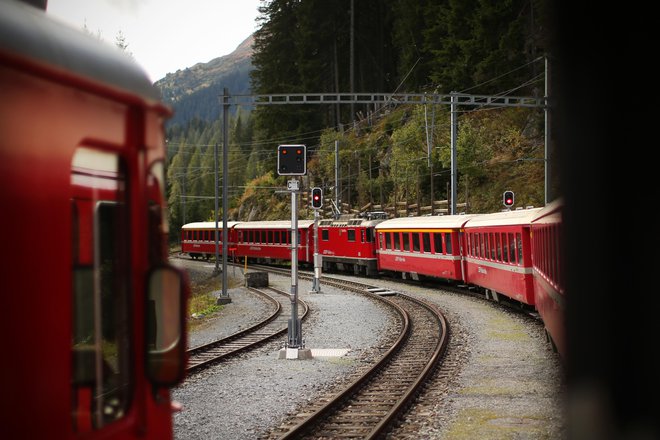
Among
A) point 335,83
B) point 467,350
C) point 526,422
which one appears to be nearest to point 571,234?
point 526,422

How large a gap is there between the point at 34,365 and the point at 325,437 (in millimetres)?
7123

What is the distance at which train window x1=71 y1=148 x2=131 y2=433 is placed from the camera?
253cm

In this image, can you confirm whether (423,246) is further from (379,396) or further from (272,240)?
(272,240)

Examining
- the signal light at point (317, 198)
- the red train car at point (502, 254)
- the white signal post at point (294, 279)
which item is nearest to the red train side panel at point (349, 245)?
the red train car at point (502, 254)

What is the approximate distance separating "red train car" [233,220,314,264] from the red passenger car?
3.09 feet

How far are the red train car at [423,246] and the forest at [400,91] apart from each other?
25.6 ft

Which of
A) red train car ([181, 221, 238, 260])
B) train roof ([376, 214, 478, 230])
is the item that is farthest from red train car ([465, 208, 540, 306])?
red train car ([181, 221, 238, 260])

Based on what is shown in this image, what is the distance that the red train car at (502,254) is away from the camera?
18.4m

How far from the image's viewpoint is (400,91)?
6769cm

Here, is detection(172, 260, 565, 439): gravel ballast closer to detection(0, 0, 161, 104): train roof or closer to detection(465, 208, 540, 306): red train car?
detection(465, 208, 540, 306): red train car

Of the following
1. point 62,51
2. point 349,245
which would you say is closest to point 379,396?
point 62,51

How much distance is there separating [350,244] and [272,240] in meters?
10.2

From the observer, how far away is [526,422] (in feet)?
31.0

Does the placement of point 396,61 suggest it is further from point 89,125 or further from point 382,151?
point 89,125
